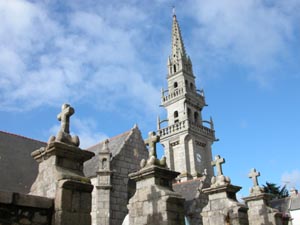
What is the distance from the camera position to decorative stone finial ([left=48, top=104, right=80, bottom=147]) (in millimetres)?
5445

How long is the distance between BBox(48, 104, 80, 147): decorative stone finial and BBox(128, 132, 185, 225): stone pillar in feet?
6.30

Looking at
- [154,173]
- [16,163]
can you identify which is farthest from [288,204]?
[154,173]

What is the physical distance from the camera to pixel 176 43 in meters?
45.6

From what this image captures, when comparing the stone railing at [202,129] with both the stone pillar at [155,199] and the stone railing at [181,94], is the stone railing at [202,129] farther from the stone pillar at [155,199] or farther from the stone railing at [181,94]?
the stone pillar at [155,199]

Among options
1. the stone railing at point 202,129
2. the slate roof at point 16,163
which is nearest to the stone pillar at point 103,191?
the slate roof at point 16,163

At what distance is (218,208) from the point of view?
27.9ft

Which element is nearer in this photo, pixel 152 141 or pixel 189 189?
pixel 152 141

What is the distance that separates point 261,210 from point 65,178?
7.59 m

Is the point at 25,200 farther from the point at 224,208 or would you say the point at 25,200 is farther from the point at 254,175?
the point at 254,175

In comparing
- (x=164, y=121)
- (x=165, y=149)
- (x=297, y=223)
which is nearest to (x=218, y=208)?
(x=297, y=223)

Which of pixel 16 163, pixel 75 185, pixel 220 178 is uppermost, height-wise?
pixel 16 163

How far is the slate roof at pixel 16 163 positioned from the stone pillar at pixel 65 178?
30.3 ft

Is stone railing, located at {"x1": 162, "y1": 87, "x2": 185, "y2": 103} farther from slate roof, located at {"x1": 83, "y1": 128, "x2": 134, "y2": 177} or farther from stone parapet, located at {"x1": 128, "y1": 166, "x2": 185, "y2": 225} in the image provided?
stone parapet, located at {"x1": 128, "y1": 166, "x2": 185, "y2": 225}

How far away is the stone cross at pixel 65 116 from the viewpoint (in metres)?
5.71
